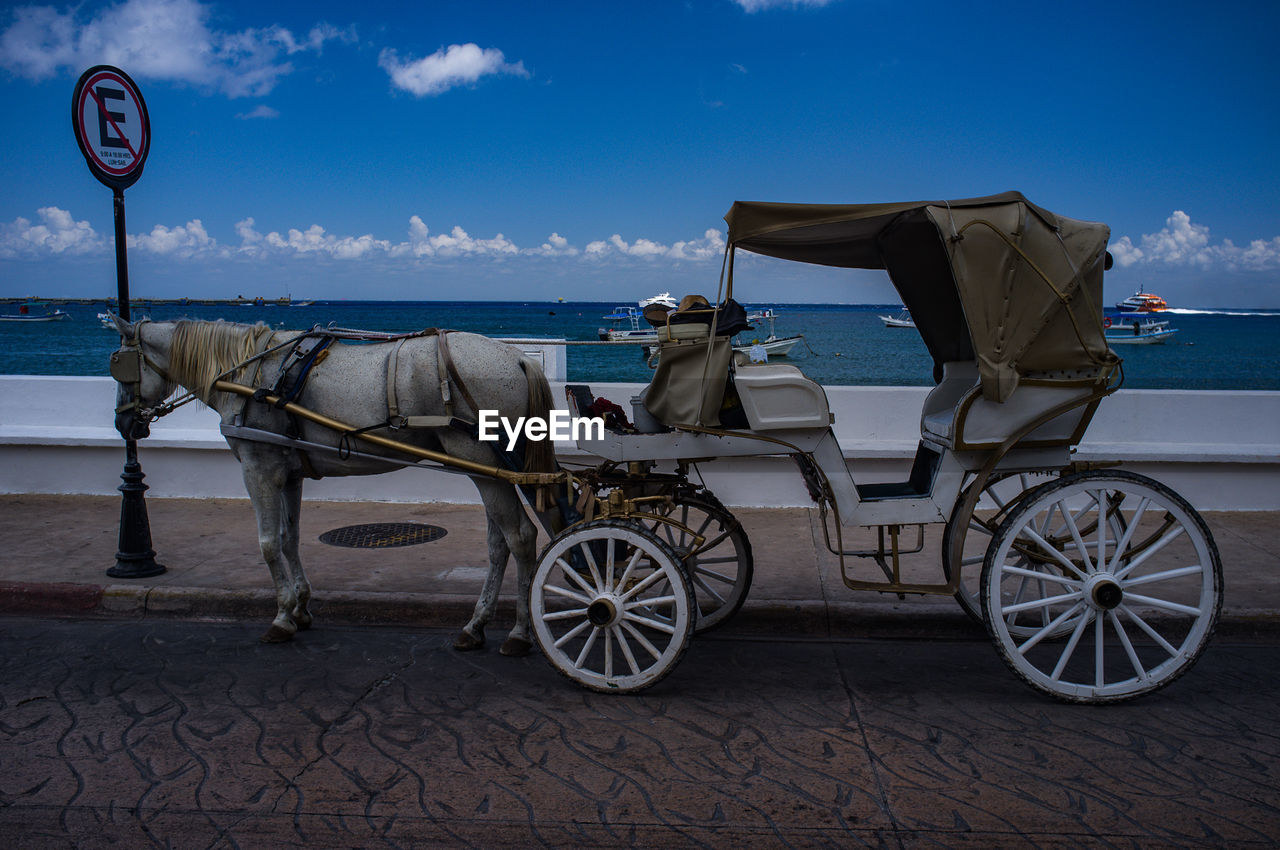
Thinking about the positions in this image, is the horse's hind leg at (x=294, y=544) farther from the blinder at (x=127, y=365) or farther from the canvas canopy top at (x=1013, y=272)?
the canvas canopy top at (x=1013, y=272)

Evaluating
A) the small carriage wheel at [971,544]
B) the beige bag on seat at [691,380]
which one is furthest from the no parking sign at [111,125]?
the small carriage wheel at [971,544]

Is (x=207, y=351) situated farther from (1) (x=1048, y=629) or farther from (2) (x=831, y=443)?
(1) (x=1048, y=629)

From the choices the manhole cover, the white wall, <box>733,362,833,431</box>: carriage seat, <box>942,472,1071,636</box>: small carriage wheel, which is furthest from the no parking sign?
<box>942,472,1071,636</box>: small carriage wheel

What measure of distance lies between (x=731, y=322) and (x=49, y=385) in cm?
747

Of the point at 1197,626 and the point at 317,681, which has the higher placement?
the point at 1197,626

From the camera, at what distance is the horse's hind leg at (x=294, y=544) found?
532 cm

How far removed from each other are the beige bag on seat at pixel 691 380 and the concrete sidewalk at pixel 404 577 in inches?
62.2

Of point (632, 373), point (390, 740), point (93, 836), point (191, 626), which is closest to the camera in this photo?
point (93, 836)

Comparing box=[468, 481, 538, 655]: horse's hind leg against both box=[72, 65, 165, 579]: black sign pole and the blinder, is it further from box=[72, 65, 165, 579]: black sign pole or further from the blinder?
box=[72, 65, 165, 579]: black sign pole

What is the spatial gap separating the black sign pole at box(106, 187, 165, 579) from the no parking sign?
163 mm

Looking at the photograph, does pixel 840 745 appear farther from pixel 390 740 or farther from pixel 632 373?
pixel 632 373

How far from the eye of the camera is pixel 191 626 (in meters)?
5.61

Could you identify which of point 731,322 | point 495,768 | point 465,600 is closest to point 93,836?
point 495,768

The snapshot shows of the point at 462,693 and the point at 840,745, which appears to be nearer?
the point at 840,745
